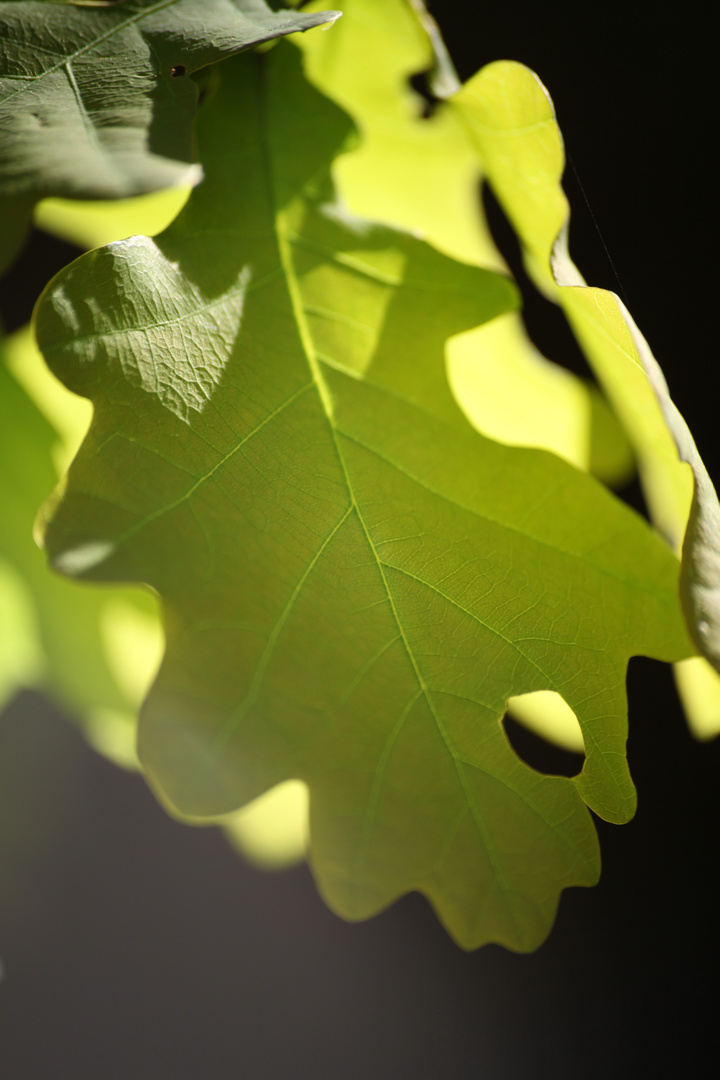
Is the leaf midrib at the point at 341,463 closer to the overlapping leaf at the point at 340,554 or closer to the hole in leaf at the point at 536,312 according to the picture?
the overlapping leaf at the point at 340,554

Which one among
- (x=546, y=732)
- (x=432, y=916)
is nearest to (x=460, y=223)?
(x=546, y=732)

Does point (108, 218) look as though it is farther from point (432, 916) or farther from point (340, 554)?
point (432, 916)

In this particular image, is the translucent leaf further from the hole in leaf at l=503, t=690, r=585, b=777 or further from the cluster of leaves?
the hole in leaf at l=503, t=690, r=585, b=777

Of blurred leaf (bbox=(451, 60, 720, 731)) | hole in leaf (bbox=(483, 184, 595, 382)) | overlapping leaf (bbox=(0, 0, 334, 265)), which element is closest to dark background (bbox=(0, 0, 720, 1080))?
hole in leaf (bbox=(483, 184, 595, 382))

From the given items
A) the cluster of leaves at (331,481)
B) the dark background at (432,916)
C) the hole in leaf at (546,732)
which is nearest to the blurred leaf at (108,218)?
the dark background at (432,916)

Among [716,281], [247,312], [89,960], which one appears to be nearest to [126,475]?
[247,312]

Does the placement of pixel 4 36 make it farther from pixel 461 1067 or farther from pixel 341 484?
pixel 461 1067
